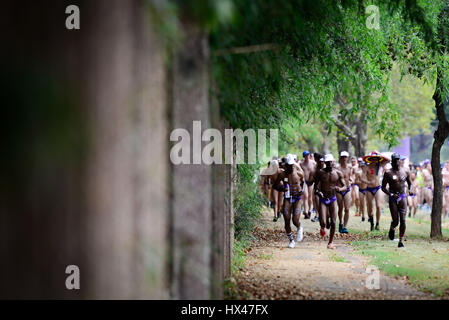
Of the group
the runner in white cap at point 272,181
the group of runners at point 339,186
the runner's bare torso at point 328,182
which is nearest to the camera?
the runner's bare torso at point 328,182

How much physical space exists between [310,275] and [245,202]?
4.14m

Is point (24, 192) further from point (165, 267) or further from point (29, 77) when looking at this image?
point (165, 267)

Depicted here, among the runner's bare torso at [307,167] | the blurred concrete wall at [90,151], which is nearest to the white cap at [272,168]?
the runner's bare torso at [307,167]

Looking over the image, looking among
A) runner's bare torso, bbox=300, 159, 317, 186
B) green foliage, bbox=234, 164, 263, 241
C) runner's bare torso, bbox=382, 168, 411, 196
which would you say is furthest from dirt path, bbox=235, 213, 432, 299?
runner's bare torso, bbox=300, 159, 317, 186

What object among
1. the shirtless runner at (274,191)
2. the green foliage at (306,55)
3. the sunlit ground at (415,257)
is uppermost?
the green foliage at (306,55)

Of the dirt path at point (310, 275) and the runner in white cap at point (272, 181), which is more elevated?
the runner in white cap at point (272, 181)

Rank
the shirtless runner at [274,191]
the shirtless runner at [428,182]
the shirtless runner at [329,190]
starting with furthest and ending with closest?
the shirtless runner at [428,182], the shirtless runner at [274,191], the shirtless runner at [329,190]

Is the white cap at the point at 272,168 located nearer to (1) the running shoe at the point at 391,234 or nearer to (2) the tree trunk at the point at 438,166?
(2) the tree trunk at the point at 438,166

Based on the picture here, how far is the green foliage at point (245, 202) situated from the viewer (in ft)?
46.0

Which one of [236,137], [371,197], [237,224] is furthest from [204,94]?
[371,197]

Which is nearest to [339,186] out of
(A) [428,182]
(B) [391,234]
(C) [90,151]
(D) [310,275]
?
(B) [391,234]

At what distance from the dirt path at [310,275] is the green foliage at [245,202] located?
0.55 metres

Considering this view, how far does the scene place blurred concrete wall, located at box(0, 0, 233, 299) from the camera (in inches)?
145
